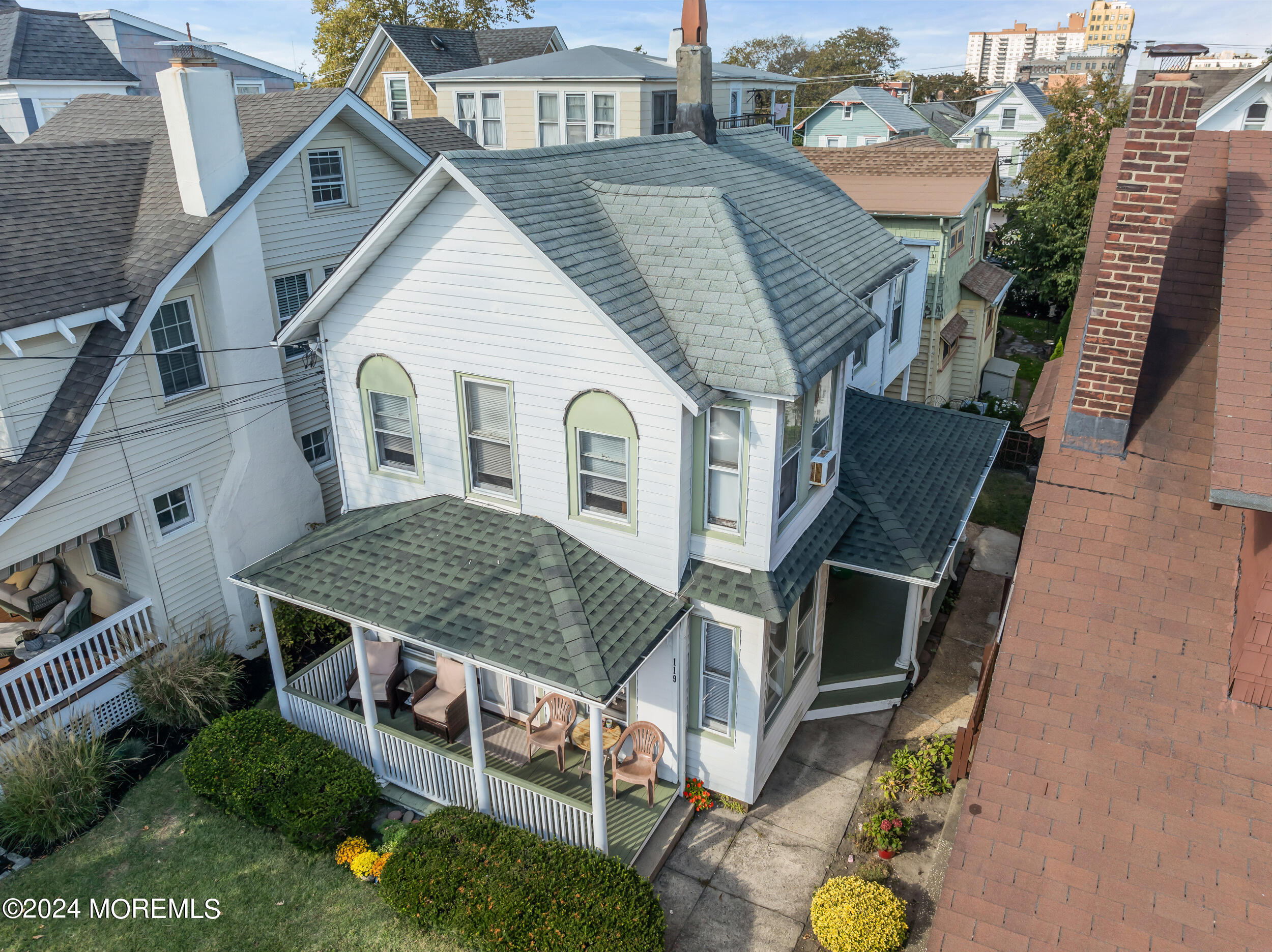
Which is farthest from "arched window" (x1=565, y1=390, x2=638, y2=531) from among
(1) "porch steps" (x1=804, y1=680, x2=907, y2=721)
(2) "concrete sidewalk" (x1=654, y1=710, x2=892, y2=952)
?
(1) "porch steps" (x1=804, y1=680, x2=907, y2=721)

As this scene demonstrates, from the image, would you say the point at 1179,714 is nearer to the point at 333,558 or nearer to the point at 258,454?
the point at 333,558

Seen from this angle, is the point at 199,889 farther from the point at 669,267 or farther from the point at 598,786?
the point at 669,267

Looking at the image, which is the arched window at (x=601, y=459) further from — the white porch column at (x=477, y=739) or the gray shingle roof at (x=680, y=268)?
the white porch column at (x=477, y=739)

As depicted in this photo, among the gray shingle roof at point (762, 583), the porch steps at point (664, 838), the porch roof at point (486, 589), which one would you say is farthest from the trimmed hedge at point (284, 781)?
the gray shingle roof at point (762, 583)

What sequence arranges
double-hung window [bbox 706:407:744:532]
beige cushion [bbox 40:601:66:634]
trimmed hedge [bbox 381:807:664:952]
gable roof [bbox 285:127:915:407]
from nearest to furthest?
trimmed hedge [bbox 381:807:664:952]
gable roof [bbox 285:127:915:407]
double-hung window [bbox 706:407:744:532]
beige cushion [bbox 40:601:66:634]

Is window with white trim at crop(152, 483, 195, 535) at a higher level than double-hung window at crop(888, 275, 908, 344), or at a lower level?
lower

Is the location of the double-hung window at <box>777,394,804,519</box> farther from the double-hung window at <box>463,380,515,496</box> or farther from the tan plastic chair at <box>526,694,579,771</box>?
the tan plastic chair at <box>526,694,579,771</box>

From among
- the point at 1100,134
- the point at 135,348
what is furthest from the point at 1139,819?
the point at 1100,134

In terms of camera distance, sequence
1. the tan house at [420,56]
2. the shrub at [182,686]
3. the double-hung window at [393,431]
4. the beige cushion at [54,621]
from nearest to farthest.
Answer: the double-hung window at [393,431]
the shrub at [182,686]
the beige cushion at [54,621]
the tan house at [420,56]
